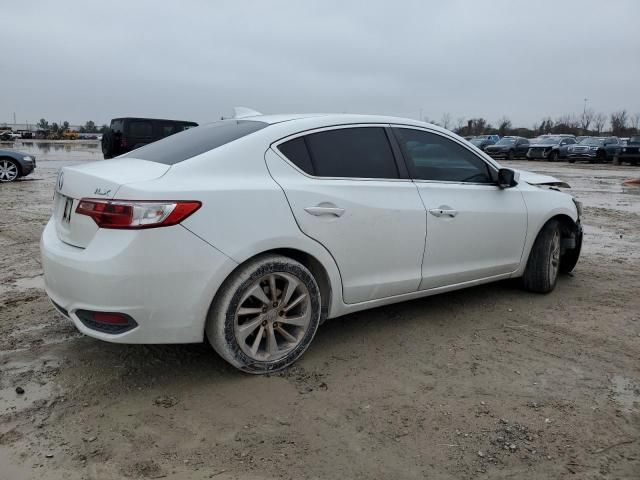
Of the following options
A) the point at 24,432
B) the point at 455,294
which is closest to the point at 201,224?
the point at 24,432

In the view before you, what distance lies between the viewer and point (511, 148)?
117ft

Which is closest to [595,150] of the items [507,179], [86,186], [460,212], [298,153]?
[507,179]

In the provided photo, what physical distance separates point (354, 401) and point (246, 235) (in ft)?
3.66

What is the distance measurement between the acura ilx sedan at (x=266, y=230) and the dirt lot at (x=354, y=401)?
13.2 inches

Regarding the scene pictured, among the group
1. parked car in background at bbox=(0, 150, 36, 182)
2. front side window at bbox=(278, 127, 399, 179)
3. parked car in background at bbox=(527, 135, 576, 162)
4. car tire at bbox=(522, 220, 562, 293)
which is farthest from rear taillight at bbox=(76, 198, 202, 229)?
parked car in background at bbox=(527, 135, 576, 162)

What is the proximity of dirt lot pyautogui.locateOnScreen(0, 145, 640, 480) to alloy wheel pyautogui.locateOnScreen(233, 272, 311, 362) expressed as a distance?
0.63ft

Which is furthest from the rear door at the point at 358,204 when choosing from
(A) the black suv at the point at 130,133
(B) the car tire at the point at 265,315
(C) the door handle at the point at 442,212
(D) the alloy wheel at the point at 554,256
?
(A) the black suv at the point at 130,133

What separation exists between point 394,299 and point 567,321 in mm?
1531

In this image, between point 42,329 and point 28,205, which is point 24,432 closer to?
point 42,329

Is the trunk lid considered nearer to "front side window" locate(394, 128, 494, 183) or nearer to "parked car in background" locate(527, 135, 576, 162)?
"front side window" locate(394, 128, 494, 183)

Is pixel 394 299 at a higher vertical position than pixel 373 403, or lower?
higher

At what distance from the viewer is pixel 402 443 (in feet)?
8.78

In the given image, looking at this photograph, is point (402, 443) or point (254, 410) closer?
point (402, 443)

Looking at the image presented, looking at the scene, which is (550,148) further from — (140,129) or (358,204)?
(358,204)
